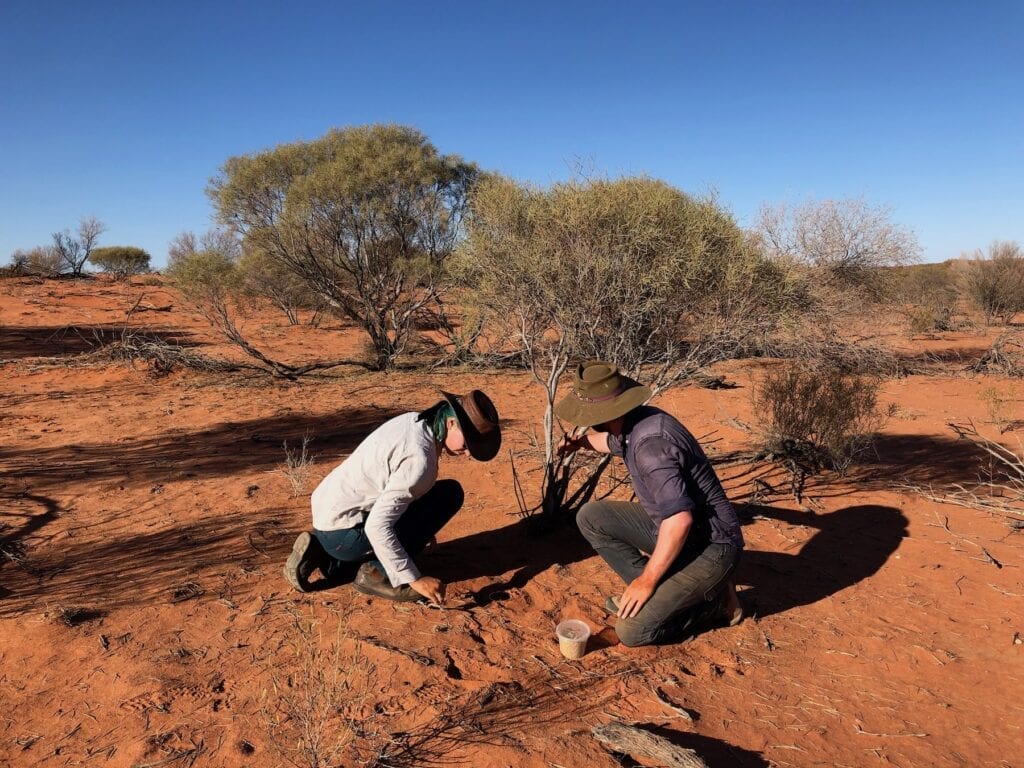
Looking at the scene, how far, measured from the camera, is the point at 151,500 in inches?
194

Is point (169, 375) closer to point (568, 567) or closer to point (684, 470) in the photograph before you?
point (568, 567)

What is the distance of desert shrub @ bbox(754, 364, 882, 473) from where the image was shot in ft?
19.1

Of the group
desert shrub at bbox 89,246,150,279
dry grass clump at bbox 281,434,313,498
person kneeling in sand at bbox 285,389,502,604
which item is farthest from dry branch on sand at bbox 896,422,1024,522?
desert shrub at bbox 89,246,150,279

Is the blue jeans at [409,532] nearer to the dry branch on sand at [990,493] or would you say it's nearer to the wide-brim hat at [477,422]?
the wide-brim hat at [477,422]

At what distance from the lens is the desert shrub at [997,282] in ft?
68.4

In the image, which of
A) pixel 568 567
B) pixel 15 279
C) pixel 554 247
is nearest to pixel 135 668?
pixel 568 567

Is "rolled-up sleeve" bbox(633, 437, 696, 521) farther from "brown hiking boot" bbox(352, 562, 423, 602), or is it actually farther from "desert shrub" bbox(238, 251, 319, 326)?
"desert shrub" bbox(238, 251, 319, 326)

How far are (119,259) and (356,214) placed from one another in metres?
33.2

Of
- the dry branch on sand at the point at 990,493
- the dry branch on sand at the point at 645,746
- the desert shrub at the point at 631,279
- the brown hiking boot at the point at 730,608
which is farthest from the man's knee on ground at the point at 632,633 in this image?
the dry branch on sand at the point at 990,493

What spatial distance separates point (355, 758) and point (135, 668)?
1203 mm

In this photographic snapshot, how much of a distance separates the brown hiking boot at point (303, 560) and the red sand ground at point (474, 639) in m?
0.10

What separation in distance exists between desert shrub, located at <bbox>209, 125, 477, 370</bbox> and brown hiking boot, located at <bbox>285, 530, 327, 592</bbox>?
9.72 meters

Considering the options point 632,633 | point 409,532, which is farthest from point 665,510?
point 409,532

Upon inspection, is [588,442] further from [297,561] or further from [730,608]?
[297,561]
